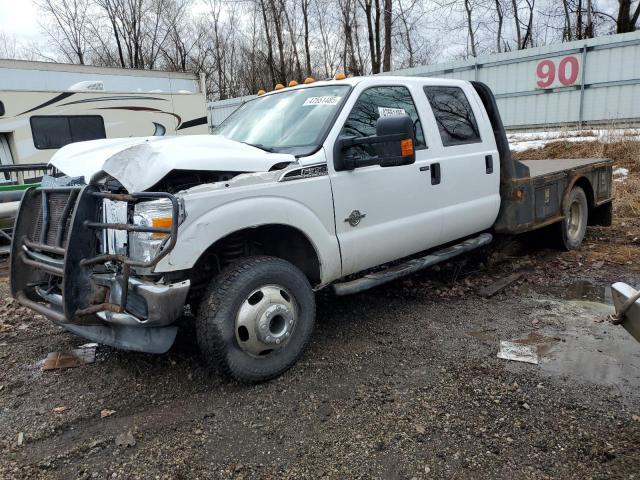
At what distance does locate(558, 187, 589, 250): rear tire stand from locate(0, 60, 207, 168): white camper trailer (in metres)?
8.91

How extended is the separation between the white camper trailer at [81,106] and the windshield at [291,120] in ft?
24.1

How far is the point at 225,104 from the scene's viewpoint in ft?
77.0

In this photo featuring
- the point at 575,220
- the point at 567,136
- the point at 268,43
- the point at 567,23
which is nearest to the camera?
the point at 575,220

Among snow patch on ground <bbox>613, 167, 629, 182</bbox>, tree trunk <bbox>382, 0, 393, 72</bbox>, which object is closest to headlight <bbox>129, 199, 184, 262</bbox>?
snow patch on ground <bbox>613, 167, 629, 182</bbox>

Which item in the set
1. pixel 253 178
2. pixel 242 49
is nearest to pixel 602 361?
pixel 253 178

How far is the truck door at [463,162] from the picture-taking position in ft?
15.1

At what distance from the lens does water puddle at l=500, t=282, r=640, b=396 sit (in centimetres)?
337

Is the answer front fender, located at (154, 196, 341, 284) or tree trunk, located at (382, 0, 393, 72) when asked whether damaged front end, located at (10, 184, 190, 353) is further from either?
tree trunk, located at (382, 0, 393, 72)

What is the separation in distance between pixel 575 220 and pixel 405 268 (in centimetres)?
341

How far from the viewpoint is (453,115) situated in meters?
4.86

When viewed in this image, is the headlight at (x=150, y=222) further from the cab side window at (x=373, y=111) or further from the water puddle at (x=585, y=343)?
the water puddle at (x=585, y=343)

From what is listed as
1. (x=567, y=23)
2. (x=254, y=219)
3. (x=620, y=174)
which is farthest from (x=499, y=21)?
(x=254, y=219)

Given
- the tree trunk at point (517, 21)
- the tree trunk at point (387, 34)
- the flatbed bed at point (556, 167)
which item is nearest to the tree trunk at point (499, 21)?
the tree trunk at point (517, 21)

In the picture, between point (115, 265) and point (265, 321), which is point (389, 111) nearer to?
point (265, 321)
